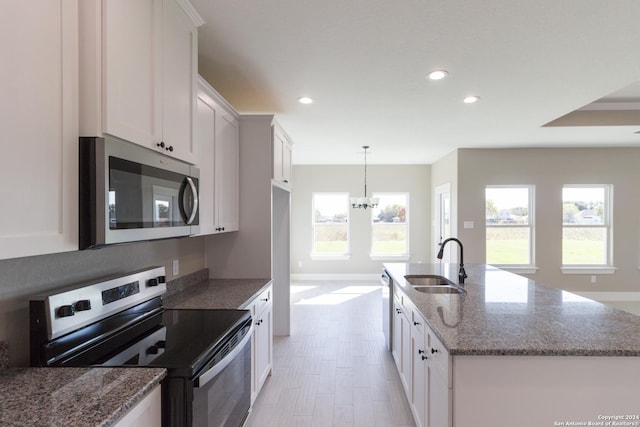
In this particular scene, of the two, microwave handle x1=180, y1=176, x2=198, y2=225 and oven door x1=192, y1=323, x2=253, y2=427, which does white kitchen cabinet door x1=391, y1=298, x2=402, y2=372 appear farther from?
microwave handle x1=180, y1=176, x2=198, y2=225

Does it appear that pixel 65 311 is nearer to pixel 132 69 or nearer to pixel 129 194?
pixel 129 194

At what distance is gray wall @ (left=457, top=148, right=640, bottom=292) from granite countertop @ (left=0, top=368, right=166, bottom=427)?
17.9ft

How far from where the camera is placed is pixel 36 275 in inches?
51.2

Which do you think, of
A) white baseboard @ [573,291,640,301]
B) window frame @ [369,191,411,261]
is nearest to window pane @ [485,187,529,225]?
white baseboard @ [573,291,640,301]

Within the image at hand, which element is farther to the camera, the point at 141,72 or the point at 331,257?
the point at 331,257

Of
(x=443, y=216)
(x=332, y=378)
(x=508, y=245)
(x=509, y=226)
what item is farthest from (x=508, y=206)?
(x=332, y=378)

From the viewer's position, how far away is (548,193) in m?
5.56

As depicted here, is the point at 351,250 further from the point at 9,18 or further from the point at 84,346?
the point at 9,18

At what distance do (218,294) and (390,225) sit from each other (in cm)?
561

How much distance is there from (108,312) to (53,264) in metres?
0.31

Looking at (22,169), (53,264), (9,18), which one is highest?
(9,18)

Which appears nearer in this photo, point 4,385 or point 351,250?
point 4,385

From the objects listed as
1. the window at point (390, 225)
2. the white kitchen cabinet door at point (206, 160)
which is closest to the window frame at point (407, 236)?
the window at point (390, 225)

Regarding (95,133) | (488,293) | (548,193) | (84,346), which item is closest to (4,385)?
(84,346)
